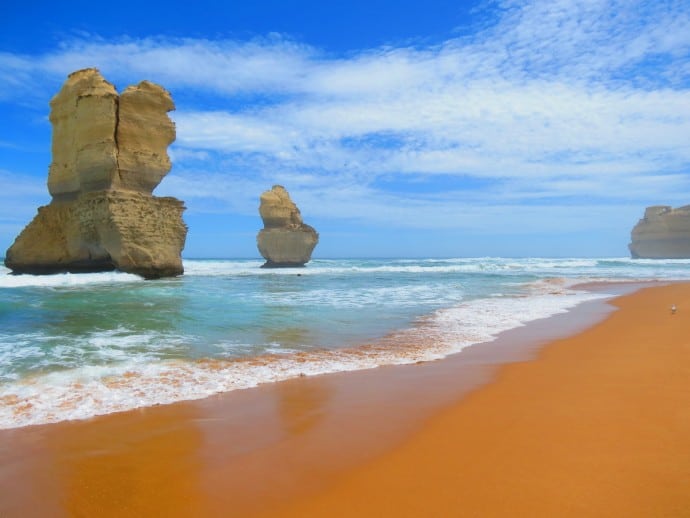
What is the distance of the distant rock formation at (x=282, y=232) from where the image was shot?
45812 millimetres

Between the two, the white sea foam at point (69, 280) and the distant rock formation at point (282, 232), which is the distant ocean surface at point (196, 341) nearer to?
the white sea foam at point (69, 280)

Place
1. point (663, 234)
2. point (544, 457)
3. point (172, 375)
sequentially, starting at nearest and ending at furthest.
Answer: point (544, 457)
point (172, 375)
point (663, 234)

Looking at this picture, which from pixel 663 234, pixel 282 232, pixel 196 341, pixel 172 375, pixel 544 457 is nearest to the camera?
pixel 544 457

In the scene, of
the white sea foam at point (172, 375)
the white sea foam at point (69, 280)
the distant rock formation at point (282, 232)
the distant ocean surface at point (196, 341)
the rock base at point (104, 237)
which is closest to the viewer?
the white sea foam at point (172, 375)

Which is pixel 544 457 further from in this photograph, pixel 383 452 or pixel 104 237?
pixel 104 237

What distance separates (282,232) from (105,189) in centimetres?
2257

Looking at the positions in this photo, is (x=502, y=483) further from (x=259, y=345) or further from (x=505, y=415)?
(x=259, y=345)

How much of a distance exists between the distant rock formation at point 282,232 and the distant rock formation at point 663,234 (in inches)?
2688

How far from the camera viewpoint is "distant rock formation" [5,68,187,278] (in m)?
24.4

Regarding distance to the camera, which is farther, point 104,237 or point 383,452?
point 104,237

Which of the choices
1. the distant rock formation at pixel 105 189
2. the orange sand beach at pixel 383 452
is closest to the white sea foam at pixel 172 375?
→ the orange sand beach at pixel 383 452

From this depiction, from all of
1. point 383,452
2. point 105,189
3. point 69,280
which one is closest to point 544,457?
point 383,452

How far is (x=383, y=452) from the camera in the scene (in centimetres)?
314

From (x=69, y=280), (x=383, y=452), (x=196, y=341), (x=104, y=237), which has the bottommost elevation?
Result: (x=383, y=452)
